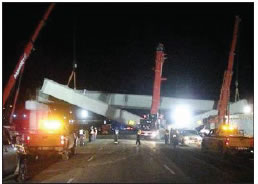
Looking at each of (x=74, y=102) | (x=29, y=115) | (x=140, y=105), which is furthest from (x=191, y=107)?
(x=29, y=115)

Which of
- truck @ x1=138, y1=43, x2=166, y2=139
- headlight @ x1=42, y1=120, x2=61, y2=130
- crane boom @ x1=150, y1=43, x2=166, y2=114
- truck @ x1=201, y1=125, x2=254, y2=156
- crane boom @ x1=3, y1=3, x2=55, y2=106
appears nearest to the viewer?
headlight @ x1=42, y1=120, x2=61, y2=130

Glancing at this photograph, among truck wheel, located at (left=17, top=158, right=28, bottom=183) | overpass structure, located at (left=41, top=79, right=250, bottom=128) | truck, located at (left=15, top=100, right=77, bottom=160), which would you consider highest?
overpass structure, located at (left=41, top=79, right=250, bottom=128)

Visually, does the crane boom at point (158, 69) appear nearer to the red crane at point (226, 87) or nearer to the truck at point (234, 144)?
the red crane at point (226, 87)

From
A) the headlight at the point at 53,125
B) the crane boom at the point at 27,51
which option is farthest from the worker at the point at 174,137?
the crane boom at the point at 27,51

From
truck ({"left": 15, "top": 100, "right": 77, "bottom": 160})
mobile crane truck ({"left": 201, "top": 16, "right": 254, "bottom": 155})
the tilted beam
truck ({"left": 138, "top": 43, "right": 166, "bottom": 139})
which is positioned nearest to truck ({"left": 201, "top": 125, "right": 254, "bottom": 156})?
mobile crane truck ({"left": 201, "top": 16, "right": 254, "bottom": 155})

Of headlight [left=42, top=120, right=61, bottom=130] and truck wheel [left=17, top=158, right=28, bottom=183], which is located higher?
headlight [left=42, top=120, right=61, bottom=130]

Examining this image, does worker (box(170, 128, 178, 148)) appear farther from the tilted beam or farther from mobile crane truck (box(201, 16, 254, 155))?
the tilted beam

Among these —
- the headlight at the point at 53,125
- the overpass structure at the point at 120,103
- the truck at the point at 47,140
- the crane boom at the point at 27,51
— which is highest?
the crane boom at the point at 27,51

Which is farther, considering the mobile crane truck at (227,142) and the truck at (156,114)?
the truck at (156,114)

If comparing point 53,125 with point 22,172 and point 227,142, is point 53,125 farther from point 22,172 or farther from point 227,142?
point 227,142

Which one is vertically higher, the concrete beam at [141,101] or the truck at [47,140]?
the concrete beam at [141,101]

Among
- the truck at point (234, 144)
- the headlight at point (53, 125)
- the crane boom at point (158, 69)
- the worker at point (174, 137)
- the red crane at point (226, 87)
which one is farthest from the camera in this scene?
the crane boom at point (158, 69)

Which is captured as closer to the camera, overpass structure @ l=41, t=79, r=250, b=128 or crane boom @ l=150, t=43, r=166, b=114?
crane boom @ l=150, t=43, r=166, b=114

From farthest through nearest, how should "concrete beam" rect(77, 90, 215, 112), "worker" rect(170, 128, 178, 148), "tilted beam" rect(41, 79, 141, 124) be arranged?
"concrete beam" rect(77, 90, 215, 112)
"tilted beam" rect(41, 79, 141, 124)
"worker" rect(170, 128, 178, 148)
